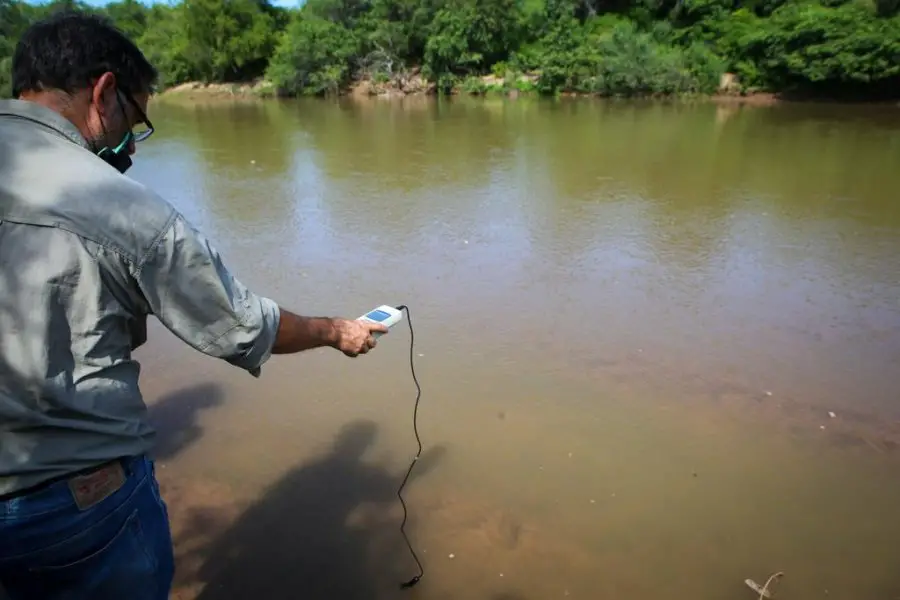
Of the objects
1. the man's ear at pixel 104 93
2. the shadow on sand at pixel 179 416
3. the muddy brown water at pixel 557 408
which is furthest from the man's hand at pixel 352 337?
the shadow on sand at pixel 179 416

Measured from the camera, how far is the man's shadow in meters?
2.73

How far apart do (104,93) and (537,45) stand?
31.0m

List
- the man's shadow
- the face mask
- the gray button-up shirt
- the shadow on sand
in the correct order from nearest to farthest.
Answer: the gray button-up shirt, the face mask, the man's shadow, the shadow on sand

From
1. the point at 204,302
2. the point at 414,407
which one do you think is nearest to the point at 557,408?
the point at 414,407

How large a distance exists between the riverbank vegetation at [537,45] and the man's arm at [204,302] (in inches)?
799

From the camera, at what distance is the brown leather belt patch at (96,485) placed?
1395 mm

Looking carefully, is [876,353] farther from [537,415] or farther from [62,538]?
[62,538]

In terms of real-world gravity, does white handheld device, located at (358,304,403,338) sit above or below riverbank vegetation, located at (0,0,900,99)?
below

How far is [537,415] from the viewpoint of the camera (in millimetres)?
3793

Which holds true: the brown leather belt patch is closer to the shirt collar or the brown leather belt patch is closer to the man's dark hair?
the shirt collar

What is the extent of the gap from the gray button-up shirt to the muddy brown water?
1.60 meters

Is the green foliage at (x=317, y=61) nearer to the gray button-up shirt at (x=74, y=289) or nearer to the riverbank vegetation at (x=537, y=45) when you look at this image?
the riverbank vegetation at (x=537, y=45)

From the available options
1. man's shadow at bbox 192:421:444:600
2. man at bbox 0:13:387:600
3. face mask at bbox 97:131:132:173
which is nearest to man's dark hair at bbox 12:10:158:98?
man at bbox 0:13:387:600

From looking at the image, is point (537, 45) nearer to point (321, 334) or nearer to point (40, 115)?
point (321, 334)
